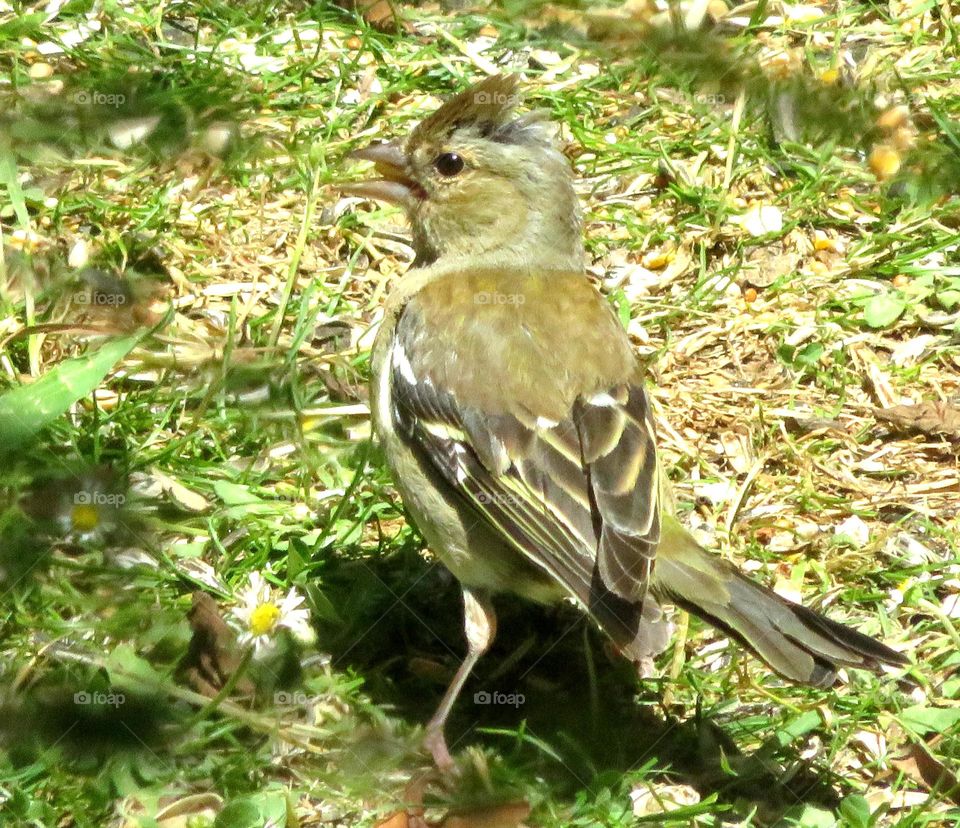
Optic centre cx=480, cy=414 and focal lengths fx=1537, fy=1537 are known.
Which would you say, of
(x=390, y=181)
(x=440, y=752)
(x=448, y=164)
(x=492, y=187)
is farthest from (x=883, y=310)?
(x=440, y=752)

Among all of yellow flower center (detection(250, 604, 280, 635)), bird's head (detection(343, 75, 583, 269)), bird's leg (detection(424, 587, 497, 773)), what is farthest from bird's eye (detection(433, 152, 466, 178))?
yellow flower center (detection(250, 604, 280, 635))

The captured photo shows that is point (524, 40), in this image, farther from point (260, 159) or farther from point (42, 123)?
point (42, 123)

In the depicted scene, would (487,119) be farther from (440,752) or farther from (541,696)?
(440,752)

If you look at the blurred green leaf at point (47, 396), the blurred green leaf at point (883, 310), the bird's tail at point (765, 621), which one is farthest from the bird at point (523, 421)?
the blurred green leaf at point (883, 310)

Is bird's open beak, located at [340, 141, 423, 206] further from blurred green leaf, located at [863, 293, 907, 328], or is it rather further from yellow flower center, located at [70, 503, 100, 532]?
blurred green leaf, located at [863, 293, 907, 328]

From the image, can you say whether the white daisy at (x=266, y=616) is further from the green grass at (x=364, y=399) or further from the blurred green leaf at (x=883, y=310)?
the blurred green leaf at (x=883, y=310)

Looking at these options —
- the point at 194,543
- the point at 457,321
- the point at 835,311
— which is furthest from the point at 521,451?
the point at 835,311
